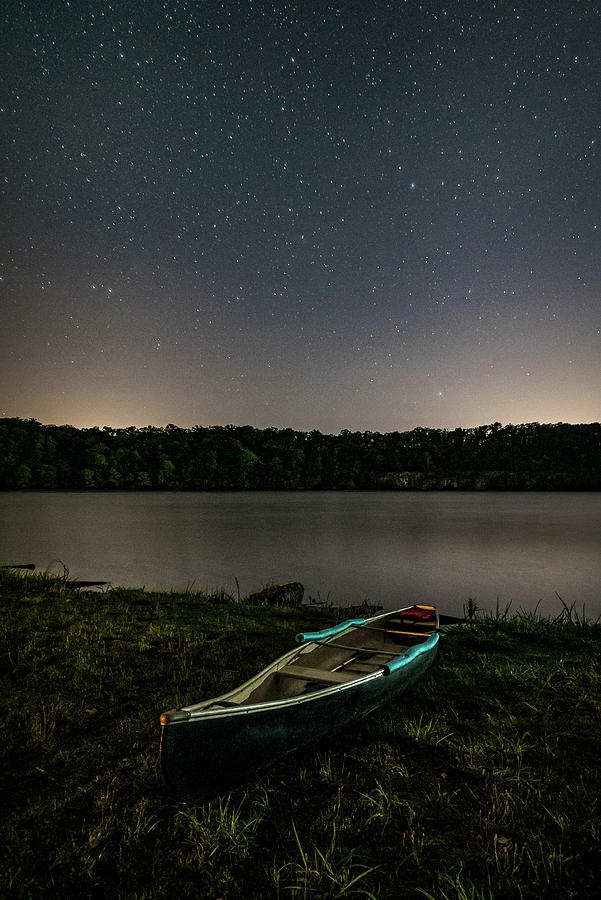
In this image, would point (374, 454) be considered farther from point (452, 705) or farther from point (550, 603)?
point (452, 705)

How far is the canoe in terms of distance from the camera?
10.8 feet

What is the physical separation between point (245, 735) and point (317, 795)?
0.82m

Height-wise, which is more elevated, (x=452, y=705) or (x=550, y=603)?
(x=452, y=705)

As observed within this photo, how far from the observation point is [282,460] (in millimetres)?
123062

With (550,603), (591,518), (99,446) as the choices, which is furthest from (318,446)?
(550,603)

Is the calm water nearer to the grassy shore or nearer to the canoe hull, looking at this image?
the grassy shore

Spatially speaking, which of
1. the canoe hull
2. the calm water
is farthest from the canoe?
the calm water

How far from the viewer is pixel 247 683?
4191 millimetres

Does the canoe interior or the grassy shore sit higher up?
the canoe interior

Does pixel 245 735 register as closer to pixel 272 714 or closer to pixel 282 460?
pixel 272 714

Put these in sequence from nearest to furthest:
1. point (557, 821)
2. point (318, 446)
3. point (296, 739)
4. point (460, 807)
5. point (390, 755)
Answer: point (557, 821), point (460, 807), point (296, 739), point (390, 755), point (318, 446)

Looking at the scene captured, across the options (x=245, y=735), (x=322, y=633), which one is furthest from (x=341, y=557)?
(x=245, y=735)

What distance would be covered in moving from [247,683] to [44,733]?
2.04 metres

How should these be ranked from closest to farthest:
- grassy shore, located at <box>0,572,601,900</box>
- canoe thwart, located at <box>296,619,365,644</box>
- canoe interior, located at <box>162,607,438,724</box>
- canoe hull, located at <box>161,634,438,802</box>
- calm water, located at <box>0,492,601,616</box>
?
grassy shore, located at <box>0,572,601,900</box>
canoe hull, located at <box>161,634,438,802</box>
canoe interior, located at <box>162,607,438,724</box>
canoe thwart, located at <box>296,619,365,644</box>
calm water, located at <box>0,492,601,616</box>
